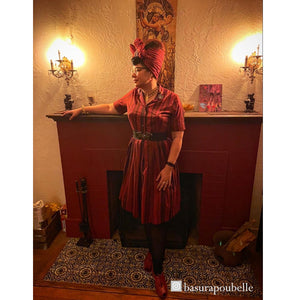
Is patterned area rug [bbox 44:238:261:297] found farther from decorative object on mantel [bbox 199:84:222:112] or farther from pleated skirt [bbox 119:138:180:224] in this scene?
decorative object on mantel [bbox 199:84:222:112]

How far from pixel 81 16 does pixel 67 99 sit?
1.68 ft

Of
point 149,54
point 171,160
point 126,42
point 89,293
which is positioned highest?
point 126,42

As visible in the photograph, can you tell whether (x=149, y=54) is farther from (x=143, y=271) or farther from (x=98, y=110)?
(x=143, y=271)

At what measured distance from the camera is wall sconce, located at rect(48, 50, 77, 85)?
1.36 m

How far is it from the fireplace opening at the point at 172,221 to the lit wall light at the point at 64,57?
779mm

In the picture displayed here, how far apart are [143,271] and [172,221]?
40 centimetres

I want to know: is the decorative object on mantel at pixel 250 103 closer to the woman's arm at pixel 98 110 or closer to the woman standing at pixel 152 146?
the woman standing at pixel 152 146

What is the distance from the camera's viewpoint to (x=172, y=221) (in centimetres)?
162

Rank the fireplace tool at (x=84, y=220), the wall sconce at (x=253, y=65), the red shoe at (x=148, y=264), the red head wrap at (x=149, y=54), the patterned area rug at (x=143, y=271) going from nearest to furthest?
the red head wrap at (x=149, y=54) → the wall sconce at (x=253, y=65) → the patterned area rug at (x=143, y=271) → the red shoe at (x=148, y=264) → the fireplace tool at (x=84, y=220)

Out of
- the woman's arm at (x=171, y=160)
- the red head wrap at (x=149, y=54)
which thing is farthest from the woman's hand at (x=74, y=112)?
the woman's arm at (x=171, y=160)

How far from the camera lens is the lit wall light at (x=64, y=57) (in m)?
1.34

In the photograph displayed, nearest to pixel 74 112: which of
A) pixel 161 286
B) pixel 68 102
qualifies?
pixel 68 102
